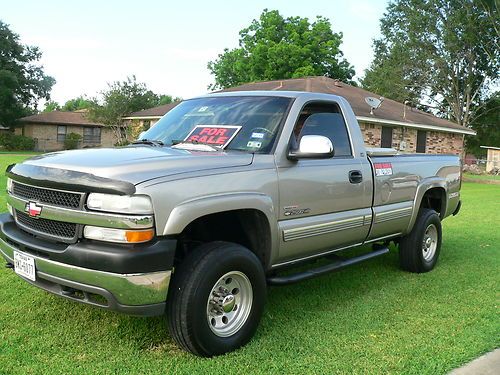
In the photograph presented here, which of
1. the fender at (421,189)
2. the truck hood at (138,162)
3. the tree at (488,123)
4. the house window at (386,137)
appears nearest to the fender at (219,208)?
the truck hood at (138,162)

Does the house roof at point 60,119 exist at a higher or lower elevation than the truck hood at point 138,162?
higher

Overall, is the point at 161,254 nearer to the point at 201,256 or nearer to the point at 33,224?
the point at 201,256

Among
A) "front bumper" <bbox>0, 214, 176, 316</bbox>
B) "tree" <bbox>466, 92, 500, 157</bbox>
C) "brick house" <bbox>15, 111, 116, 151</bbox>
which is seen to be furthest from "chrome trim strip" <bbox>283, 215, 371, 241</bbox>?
"tree" <bbox>466, 92, 500, 157</bbox>

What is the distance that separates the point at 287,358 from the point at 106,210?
1642mm

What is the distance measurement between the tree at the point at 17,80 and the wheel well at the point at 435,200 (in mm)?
40741

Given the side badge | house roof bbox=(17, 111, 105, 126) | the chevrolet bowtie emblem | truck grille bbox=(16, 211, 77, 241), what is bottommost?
truck grille bbox=(16, 211, 77, 241)

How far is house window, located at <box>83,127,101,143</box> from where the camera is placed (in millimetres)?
45125

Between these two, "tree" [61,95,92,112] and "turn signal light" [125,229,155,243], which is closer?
"turn signal light" [125,229,155,243]

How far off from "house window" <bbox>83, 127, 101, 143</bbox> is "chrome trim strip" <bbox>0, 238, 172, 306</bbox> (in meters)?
44.0

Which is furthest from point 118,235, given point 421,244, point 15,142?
point 15,142

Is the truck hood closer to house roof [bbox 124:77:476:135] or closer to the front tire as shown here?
the front tire

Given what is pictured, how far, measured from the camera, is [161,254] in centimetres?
322

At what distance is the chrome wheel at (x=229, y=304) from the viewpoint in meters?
3.66

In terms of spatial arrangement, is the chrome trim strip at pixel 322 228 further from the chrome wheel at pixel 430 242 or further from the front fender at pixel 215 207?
the chrome wheel at pixel 430 242
